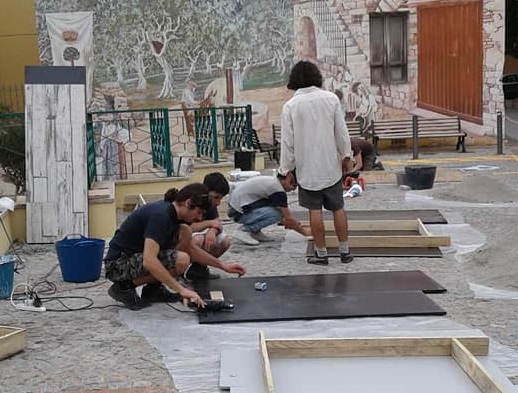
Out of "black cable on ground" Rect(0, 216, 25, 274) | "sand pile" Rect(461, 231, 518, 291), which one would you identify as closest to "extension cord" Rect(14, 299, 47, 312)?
"black cable on ground" Rect(0, 216, 25, 274)

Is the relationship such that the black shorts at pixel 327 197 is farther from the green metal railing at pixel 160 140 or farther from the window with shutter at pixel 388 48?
the window with shutter at pixel 388 48

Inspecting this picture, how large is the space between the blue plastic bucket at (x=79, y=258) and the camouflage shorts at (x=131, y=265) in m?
1.05

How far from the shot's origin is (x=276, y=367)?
4.58 m

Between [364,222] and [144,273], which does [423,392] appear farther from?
[364,222]

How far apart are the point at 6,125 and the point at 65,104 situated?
43.4 inches

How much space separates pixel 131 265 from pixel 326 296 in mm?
1411

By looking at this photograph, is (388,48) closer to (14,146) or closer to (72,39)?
(72,39)

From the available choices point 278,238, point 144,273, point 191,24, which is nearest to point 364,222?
point 278,238

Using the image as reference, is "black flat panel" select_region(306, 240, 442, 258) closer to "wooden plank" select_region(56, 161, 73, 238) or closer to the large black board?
the large black board

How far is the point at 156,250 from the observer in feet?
17.8

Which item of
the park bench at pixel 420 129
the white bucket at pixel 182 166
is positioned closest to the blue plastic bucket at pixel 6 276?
the white bucket at pixel 182 166

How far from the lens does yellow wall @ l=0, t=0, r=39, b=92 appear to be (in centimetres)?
1902

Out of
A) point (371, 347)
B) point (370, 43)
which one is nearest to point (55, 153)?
point (371, 347)

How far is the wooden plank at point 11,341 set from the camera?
4.88 m
